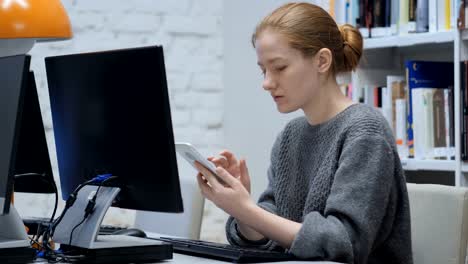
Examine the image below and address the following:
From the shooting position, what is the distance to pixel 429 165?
272 centimetres

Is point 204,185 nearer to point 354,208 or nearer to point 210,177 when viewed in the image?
point 210,177

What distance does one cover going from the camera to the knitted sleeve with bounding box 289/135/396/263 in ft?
5.33

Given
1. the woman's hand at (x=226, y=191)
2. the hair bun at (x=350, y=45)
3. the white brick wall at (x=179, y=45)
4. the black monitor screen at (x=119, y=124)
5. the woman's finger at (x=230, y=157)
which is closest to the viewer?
the black monitor screen at (x=119, y=124)

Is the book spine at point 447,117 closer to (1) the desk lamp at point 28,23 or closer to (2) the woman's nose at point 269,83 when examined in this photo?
(2) the woman's nose at point 269,83

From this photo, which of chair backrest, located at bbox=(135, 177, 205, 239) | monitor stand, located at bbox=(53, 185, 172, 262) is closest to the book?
chair backrest, located at bbox=(135, 177, 205, 239)

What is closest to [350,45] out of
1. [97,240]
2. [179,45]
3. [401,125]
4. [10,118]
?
[97,240]

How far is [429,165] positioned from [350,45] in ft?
2.99

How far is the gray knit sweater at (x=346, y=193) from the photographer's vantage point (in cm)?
164

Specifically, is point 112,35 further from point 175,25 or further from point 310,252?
point 310,252

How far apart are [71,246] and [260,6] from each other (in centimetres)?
217

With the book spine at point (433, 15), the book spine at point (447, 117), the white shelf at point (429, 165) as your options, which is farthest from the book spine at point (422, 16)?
the white shelf at point (429, 165)

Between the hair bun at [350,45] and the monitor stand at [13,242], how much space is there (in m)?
0.81

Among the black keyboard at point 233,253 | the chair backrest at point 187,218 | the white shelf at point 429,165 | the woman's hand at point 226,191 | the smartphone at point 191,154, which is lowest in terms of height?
the chair backrest at point 187,218

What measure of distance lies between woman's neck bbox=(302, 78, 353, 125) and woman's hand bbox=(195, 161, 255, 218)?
1.09 feet
